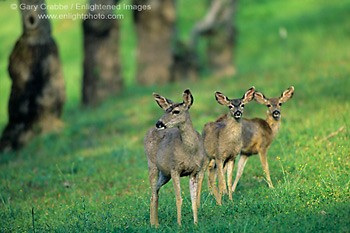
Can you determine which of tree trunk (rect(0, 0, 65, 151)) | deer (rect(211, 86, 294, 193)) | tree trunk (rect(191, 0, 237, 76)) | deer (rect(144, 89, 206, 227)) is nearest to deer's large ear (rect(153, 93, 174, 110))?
deer (rect(144, 89, 206, 227))

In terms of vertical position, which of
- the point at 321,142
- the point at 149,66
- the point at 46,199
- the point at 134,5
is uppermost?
the point at 134,5

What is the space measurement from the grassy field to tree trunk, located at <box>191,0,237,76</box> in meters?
0.96

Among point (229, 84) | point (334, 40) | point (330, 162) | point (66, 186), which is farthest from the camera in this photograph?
point (334, 40)

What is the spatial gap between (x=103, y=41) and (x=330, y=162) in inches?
476

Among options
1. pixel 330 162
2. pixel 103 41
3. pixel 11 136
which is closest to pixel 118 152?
pixel 11 136

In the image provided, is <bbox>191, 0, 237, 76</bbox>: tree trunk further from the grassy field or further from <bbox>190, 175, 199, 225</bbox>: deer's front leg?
<bbox>190, 175, 199, 225</bbox>: deer's front leg

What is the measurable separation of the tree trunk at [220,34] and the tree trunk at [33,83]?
9272mm

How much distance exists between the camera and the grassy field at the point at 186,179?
7523mm

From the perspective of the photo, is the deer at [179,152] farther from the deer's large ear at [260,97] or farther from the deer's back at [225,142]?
the deer's large ear at [260,97]

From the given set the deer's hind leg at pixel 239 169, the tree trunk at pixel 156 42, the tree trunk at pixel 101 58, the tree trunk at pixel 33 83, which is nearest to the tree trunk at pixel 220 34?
the tree trunk at pixel 156 42

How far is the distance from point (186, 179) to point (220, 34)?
1434cm

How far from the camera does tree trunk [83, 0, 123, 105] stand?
62.4 feet

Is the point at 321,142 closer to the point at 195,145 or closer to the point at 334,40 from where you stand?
the point at 195,145

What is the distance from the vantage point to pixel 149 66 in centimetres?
2239
